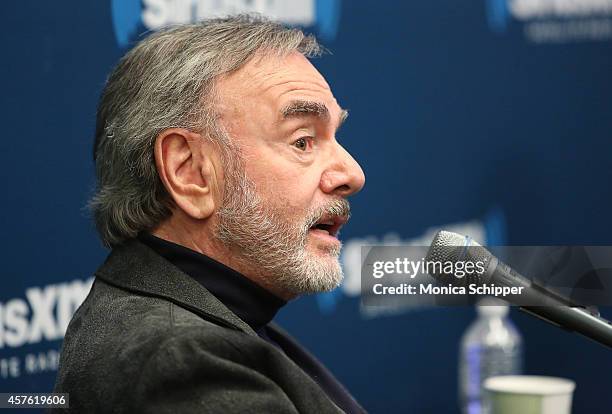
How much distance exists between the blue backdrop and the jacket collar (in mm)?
502

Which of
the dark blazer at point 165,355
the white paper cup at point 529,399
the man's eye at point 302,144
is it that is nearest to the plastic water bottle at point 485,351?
the white paper cup at point 529,399

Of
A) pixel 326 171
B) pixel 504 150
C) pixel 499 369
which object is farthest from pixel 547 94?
pixel 326 171

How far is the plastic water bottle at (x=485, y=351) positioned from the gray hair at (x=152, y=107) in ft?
4.86

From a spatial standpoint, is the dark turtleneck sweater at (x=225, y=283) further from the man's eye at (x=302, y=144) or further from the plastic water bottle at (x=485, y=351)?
the plastic water bottle at (x=485, y=351)

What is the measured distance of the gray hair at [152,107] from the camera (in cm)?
159

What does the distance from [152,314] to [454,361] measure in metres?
1.84

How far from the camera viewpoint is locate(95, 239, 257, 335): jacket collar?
1405 mm

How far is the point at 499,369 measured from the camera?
2.92m

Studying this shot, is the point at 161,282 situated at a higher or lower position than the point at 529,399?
higher

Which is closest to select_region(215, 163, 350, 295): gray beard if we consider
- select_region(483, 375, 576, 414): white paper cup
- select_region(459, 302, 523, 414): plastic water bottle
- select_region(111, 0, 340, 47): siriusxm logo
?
select_region(111, 0, 340, 47): siriusxm logo

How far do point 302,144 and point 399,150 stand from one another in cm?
119

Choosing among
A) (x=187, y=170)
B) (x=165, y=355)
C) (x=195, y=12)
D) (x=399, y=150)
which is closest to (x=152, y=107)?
(x=187, y=170)

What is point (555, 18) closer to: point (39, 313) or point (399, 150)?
point (399, 150)

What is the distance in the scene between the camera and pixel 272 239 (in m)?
1.58
